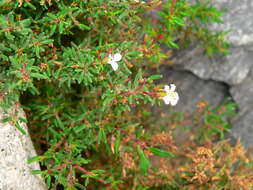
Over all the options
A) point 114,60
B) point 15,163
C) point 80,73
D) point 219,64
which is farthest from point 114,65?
point 219,64

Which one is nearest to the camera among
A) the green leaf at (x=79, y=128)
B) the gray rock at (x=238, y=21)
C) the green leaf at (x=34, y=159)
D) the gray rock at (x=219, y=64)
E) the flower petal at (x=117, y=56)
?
the flower petal at (x=117, y=56)

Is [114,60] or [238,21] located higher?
[238,21]

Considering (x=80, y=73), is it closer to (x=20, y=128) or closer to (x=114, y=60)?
(x=114, y=60)

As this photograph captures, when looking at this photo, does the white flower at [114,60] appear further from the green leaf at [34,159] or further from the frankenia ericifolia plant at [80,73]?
the green leaf at [34,159]

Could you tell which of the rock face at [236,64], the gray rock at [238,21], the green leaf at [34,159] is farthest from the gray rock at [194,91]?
the green leaf at [34,159]

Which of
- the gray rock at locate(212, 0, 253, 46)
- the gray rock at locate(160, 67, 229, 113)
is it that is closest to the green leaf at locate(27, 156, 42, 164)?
the gray rock at locate(160, 67, 229, 113)

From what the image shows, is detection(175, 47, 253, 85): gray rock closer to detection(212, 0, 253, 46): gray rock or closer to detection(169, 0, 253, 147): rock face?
detection(169, 0, 253, 147): rock face

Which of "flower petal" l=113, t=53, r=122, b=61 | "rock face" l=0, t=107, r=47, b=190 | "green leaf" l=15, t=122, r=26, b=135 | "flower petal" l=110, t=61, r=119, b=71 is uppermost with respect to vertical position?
"flower petal" l=113, t=53, r=122, b=61
